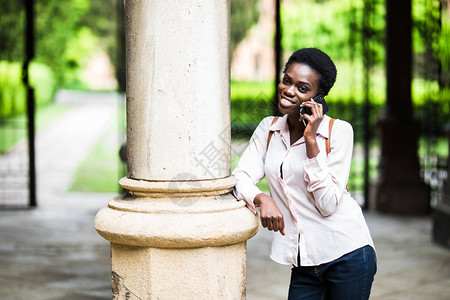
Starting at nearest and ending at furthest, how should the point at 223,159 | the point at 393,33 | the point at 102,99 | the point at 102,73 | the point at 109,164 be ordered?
the point at 223,159 → the point at 393,33 → the point at 109,164 → the point at 102,99 → the point at 102,73

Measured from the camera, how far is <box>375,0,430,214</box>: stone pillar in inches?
357

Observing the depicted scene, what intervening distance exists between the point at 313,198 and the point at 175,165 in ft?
1.95

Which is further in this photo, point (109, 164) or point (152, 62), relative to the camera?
point (109, 164)

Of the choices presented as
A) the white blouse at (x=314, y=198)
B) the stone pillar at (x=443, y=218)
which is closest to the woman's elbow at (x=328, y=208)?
the white blouse at (x=314, y=198)

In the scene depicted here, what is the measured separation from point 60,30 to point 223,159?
26.5m

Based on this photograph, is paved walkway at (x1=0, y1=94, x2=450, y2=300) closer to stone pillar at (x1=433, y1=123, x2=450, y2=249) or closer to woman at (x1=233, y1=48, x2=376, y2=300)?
stone pillar at (x1=433, y1=123, x2=450, y2=249)

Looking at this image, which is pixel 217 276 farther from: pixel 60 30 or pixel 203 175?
pixel 60 30

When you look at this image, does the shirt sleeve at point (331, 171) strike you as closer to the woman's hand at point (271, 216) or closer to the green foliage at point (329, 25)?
the woman's hand at point (271, 216)

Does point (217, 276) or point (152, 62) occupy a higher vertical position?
point (152, 62)

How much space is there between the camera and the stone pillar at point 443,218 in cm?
722

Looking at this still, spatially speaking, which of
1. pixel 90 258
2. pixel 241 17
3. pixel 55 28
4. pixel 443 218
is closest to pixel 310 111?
pixel 90 258

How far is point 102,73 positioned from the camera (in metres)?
47.7

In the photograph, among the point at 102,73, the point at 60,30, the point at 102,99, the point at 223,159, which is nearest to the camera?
the point at 223,159

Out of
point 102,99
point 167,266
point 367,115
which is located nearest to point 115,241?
point 167,266
